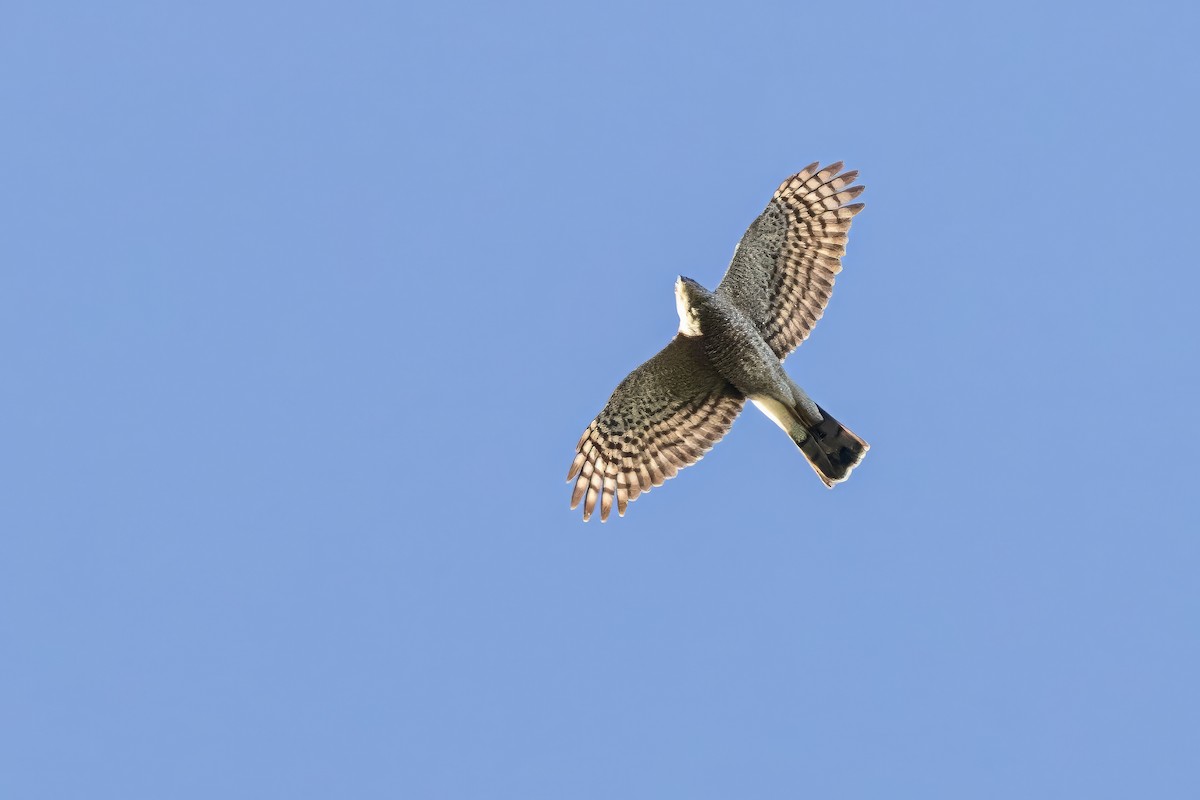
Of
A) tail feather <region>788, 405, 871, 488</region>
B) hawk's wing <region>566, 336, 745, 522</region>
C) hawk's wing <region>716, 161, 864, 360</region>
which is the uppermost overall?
hawk's wing <region>716, 161, 864, 360</region>

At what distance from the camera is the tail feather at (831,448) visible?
13633mm

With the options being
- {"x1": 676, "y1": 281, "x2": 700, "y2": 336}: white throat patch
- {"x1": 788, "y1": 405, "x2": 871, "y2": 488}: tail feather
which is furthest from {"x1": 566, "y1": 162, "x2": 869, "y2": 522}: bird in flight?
{"x1": 676, "y1": 281, "x2": 700, "y2": 336}: white throat patch

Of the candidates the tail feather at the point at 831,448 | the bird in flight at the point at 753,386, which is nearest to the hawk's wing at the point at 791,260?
the bird in flight at the point at 753,386

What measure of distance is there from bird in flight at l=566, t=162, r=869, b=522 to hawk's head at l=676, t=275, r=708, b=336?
340mm

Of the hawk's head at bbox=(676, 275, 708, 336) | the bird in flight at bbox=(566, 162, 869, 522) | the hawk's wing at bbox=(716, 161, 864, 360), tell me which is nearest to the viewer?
the hawk's head at bbox=(676, 275, 708, 336)

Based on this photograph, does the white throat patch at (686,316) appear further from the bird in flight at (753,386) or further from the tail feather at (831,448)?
the tail feather at (831,448)

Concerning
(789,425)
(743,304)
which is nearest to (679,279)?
(743,304)

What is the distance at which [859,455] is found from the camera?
1361 cm

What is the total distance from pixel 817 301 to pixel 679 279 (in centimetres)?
166

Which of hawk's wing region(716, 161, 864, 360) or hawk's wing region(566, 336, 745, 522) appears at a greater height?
hawk's wing region(716, 161, 864, 360)

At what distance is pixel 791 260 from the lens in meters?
14.0

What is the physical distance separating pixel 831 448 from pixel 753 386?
1.01m

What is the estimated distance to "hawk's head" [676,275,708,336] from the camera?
13.0 m

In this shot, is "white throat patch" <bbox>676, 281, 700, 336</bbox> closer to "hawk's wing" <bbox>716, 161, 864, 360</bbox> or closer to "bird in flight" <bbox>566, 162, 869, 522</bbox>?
"bird in flight" <bbox>566, 162, 869, 522</bbox>
